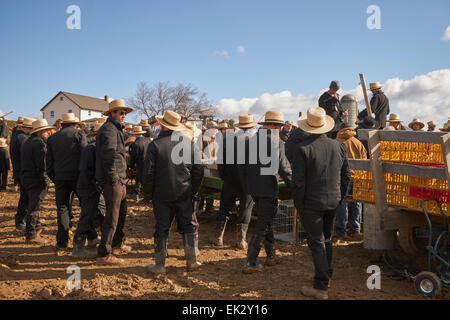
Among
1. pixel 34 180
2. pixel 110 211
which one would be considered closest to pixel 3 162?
pixel 34 180

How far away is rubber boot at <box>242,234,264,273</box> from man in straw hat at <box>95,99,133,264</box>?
6.45 ft

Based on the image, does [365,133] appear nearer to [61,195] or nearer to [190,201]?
[190,201]

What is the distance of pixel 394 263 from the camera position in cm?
553

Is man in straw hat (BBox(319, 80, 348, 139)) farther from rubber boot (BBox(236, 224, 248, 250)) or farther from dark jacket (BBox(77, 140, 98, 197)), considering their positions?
dark jacket (BBox(77, 140, 98, 197))

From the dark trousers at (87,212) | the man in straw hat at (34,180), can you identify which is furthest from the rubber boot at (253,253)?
the man in straw hat at (34,180)

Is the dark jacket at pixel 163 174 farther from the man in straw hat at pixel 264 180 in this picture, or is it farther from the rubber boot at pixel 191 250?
the man in straw hat at pixel 264 180

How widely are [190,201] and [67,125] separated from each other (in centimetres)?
285

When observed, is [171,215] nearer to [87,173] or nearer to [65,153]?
[87,173]

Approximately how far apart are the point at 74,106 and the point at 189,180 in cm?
6362

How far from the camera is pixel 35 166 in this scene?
6.67m

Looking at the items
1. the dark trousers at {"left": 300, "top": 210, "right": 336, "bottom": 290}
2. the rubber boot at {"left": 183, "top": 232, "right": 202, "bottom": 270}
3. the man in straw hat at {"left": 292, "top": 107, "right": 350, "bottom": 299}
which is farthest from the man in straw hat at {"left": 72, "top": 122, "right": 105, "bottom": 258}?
the dark trousers at {"left": 300, "top": 210, "right": 336, "bottom": 290}

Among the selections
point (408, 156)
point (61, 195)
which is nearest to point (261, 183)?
point (408, 156)

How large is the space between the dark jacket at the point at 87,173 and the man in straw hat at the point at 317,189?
130 inches

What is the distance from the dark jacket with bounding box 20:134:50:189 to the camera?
261 inches
